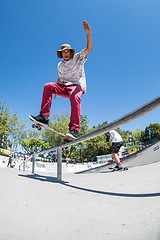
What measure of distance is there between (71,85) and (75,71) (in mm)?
263

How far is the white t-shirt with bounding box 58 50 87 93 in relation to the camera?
2.35 meters

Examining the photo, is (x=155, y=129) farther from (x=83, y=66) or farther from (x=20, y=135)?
(x=83, y=66)

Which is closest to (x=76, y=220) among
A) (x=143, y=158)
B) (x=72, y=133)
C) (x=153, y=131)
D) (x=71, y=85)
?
(x=72, y=133)

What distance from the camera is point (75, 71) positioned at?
2369mm

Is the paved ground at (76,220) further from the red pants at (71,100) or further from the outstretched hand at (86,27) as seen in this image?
the outstretched hand at (86,27)

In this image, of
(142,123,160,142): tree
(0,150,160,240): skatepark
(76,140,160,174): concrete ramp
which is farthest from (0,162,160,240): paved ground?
(142,123,160,142): tree

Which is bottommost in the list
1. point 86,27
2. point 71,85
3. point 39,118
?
point 39,118

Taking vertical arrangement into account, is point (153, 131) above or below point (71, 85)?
above

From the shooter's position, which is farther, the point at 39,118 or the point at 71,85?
the point at 71,85

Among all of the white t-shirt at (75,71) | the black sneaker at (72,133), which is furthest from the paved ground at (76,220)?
the white t-shirt at (75,71)

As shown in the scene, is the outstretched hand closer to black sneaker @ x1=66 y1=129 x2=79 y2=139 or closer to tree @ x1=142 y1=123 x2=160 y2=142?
black sneaker @ x1=66 y1=129 x2=79 y2=139

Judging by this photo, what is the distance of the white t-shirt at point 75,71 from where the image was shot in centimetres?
235

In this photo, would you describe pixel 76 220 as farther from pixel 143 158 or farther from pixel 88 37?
pixel 143 158

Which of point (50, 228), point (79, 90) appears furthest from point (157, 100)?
point (79, 90)
